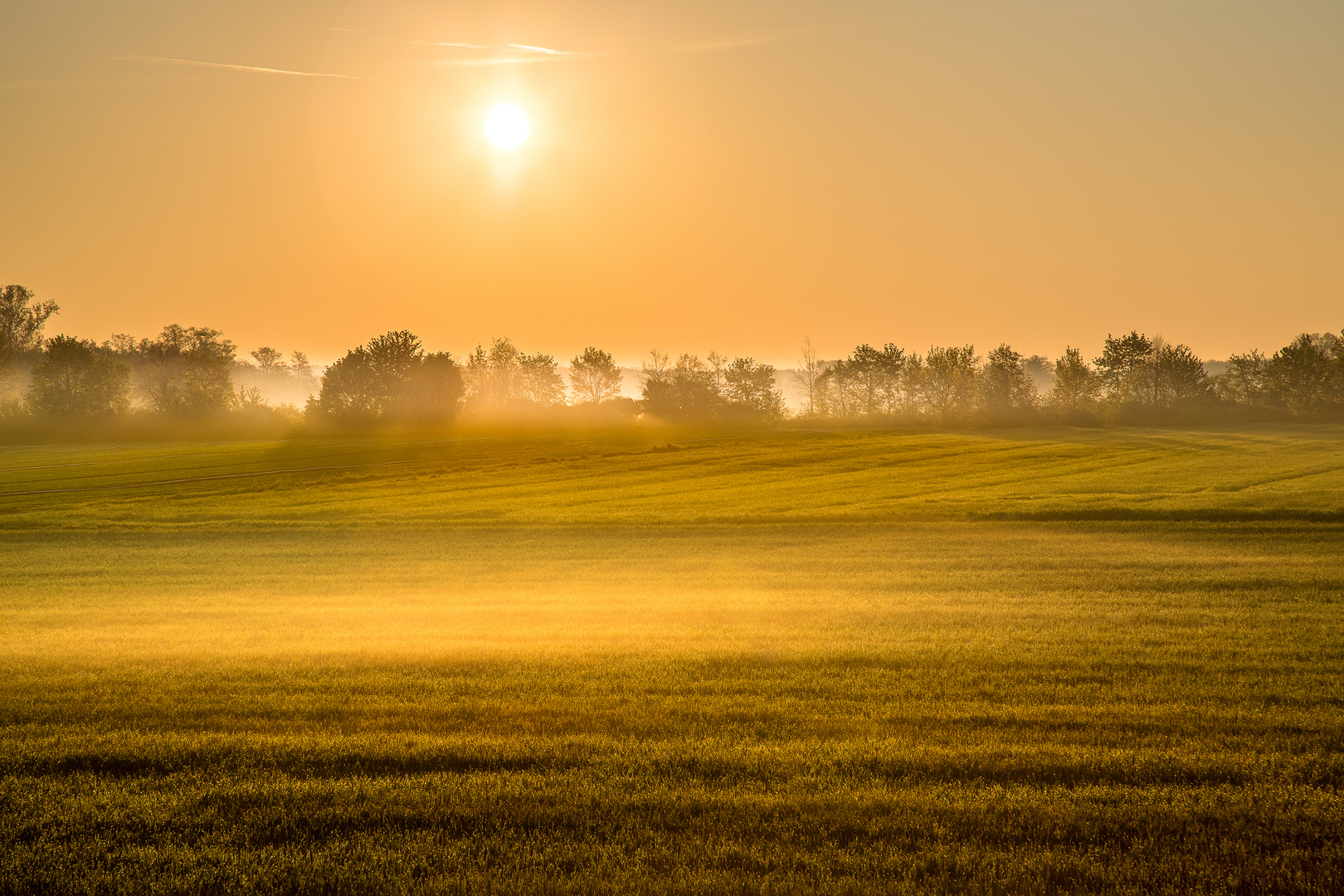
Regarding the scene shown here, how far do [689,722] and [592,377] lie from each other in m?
112

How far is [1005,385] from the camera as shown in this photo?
106062 millimetres

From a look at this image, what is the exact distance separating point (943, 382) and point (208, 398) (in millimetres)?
90471

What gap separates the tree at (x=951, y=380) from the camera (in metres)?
106

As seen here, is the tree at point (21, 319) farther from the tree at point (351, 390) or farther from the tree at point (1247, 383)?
the tree at point (1247, 383)

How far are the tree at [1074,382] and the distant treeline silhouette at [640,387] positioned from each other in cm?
18

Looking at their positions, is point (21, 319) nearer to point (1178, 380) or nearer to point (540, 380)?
point (540, 380)

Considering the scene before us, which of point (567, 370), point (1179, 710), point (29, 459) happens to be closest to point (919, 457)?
point (1179, 710)

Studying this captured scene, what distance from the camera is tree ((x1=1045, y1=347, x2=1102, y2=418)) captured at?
334ft

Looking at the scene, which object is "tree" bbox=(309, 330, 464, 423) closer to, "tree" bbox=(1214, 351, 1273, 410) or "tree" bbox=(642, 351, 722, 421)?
"tree" bbox=(642, 351, 722, 421)

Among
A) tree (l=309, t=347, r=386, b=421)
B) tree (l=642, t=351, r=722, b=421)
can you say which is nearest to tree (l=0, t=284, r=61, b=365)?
tree (l=309, t=347, r=386, b=421)

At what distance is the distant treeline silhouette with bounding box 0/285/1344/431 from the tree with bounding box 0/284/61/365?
165mm

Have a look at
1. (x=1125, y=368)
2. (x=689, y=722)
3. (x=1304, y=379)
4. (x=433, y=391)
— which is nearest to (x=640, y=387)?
(x=433, y=391)

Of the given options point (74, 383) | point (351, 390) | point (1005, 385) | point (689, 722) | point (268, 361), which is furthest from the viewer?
point (268, 361)

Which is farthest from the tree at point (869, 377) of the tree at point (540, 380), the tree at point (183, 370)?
the tree at point (183, 370)
